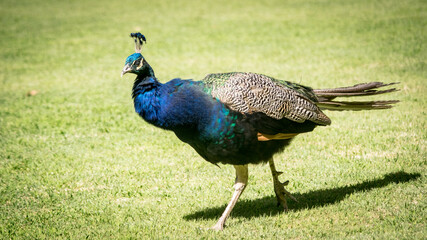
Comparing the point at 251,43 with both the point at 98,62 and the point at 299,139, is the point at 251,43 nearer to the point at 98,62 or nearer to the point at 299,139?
the point at 98,62

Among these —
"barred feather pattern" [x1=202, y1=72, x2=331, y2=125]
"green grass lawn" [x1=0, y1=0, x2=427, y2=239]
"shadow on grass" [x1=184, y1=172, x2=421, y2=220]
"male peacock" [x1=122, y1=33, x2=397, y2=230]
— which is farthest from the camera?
"shadow on grass" [x1=184, y1=172, x2=421, y2=220]

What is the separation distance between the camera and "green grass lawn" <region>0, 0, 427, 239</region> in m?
4.64

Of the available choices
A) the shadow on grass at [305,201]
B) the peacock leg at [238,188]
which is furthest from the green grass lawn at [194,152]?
the peacock leg at [238,188]

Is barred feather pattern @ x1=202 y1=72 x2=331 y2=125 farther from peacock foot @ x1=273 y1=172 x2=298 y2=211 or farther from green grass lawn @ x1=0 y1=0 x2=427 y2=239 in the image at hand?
green grass lawn @ x1=0 y1=0 x2=427 y2=239

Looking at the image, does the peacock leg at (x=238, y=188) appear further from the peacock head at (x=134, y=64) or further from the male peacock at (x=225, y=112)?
the peacock head at (x=134, y=64)

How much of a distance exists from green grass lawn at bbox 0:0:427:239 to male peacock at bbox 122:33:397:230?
755mm

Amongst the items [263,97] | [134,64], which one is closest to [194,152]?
[263,97]

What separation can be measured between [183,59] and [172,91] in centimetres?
Answer: 778

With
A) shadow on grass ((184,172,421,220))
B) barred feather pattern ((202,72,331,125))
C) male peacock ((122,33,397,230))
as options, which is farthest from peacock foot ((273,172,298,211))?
barred feather pattern ((202,72,331,125))

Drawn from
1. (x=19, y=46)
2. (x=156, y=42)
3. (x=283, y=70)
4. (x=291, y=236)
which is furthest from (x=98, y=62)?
(x=291, y=236)

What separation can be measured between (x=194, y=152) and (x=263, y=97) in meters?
2.28

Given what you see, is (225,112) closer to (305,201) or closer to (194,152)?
(305,201)

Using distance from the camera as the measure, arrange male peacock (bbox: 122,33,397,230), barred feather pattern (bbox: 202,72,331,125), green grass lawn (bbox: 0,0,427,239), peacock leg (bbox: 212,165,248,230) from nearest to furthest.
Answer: male peacock (bbox: 122,33,397,230) < barred feather pattern (bbox: 202,72,331,125) < peacock leg (bbox: 212,165,248,230) < green grass lawn (bbox: 0,0,427,239)

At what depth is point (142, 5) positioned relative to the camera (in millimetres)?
18984
